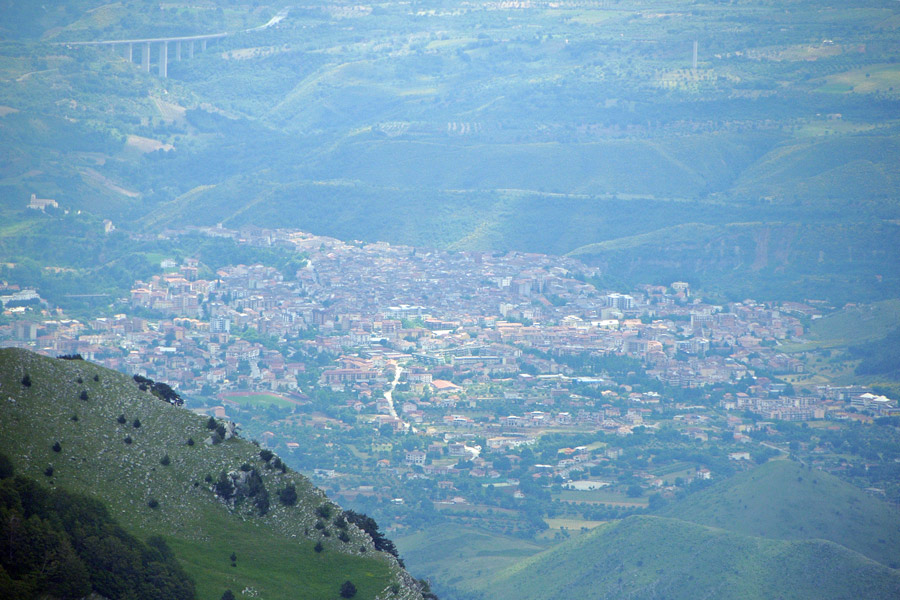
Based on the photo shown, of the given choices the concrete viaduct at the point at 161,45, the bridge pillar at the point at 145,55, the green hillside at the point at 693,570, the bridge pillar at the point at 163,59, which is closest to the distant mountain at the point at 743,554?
the green hillside at the point at 693,570

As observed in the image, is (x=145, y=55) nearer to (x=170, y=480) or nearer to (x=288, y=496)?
(x=170, y=480)

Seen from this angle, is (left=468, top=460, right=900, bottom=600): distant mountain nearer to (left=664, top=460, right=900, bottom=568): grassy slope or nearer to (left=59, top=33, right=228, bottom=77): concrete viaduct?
(left=664, top=460, right=900, bottom=568): grassy slope

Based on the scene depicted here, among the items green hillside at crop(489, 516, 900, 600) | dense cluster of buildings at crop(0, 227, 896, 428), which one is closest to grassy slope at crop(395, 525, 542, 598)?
green hillside at crop(489, 516, 900, 600)

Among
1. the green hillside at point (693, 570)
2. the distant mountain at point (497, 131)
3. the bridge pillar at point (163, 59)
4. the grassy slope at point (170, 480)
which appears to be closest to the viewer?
the grassy slope at point (170, 480)

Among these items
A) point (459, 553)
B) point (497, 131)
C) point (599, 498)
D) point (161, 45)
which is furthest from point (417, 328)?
point (161, 45)

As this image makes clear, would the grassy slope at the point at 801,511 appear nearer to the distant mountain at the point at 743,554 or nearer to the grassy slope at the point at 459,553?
the distant mountain at the point at 743,554

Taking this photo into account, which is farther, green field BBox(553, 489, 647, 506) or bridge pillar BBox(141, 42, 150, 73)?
bridge pillar BBox(141, 42, 150, 73)
